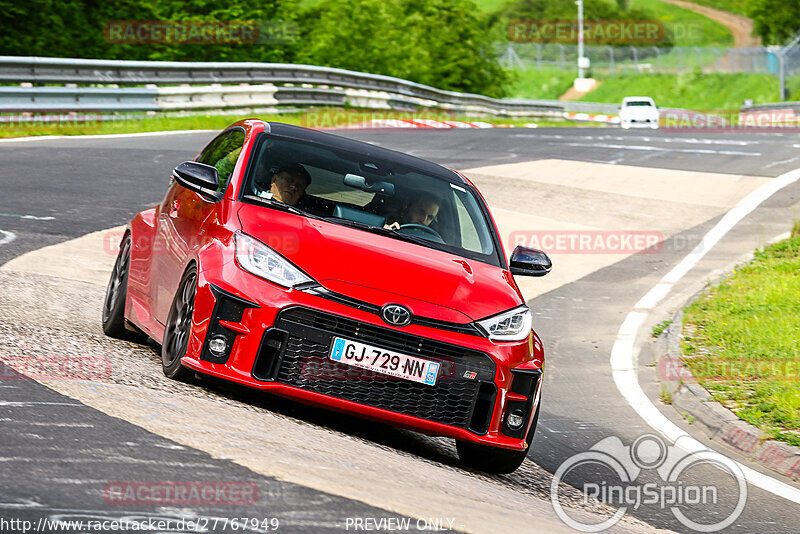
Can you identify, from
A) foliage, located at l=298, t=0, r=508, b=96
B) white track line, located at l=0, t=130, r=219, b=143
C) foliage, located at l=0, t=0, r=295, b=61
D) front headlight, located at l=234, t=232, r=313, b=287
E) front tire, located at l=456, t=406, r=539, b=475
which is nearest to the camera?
front headlight, located at l=234, t=232, r=313, b=287

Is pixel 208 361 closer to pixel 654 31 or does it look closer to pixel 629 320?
pixel 629 320

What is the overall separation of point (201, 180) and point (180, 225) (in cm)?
44

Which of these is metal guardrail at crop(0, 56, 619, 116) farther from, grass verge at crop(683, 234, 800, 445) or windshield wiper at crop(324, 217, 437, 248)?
windshield wiper at crop(324, 217, 437, 248)

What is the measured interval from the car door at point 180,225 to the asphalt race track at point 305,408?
465mm

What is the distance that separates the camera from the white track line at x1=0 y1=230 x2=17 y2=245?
410 inches

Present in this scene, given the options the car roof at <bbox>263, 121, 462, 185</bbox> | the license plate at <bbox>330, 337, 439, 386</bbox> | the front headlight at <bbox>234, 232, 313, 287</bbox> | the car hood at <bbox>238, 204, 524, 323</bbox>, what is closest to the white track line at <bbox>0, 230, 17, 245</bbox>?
the car roof at <bbox>263, 121, 462, 185</bbox>

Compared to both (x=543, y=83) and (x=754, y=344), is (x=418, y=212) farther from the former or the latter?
(x=543, y=83)

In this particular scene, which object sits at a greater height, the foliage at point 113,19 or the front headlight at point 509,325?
the front headlight at point 509,325

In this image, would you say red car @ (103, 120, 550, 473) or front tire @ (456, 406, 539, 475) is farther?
front tire @ (456, 406, 539, 475)

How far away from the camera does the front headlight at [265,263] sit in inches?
225

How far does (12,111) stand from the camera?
69.1 ft

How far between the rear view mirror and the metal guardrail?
15331 mm

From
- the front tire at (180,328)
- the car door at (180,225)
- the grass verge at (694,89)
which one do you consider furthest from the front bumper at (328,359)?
the grass verge at (694,89)

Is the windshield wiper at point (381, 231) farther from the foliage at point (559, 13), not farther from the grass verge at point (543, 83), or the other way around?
the foliage at point (559, 13)
